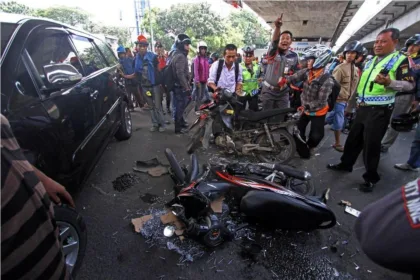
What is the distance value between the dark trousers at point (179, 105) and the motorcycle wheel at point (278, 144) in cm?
190

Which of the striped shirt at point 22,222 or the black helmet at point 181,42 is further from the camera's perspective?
the black helmet at point 181,42

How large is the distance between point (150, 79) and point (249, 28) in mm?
57256

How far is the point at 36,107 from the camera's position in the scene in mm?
1725

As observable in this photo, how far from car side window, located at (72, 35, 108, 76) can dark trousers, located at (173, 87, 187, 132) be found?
147cm

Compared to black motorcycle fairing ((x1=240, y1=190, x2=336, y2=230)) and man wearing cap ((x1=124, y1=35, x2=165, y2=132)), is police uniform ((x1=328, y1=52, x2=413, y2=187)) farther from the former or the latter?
man wearing cap ((x1=124, y1=35, x2=165, y2=132))

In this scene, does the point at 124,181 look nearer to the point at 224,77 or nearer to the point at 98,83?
the point at 98,83

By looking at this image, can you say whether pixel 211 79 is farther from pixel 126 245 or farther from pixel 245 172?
pixel 126 245

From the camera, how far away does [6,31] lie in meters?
1.71

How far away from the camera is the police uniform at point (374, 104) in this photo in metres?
2.50

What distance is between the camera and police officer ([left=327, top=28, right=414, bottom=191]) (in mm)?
2484

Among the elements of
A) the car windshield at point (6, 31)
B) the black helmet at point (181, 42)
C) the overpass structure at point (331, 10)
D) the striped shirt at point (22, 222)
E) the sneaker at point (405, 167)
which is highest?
the overpass structure at point (331, 10)

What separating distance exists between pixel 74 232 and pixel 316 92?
337cm

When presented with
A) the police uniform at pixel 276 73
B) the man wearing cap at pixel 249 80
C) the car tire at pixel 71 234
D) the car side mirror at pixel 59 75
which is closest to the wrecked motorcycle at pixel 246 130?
the police uniform at pixel 276 73

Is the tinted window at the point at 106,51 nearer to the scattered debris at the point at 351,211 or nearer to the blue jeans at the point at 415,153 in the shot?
the scattered debris at the point at 351,211
